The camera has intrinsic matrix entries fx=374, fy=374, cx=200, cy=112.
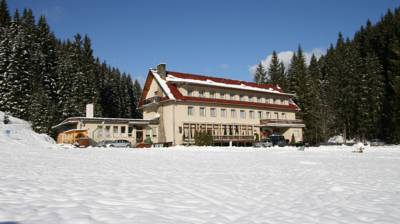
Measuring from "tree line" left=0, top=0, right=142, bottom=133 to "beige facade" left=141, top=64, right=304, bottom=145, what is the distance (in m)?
16.2

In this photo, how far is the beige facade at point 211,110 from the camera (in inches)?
2008

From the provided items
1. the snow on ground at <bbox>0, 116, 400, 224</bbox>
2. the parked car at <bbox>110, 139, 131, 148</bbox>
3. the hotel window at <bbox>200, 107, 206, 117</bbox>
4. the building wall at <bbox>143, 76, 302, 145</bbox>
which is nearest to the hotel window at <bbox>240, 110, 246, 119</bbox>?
the building wall at <bbox>143, 76, 302, 145</bbox>

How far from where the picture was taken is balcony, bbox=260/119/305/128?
59281 mm

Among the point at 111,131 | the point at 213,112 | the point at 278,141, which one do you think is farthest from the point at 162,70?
the point at 278,141

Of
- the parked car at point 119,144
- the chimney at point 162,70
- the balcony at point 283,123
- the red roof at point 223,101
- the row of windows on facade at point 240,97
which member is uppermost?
the chimney at point 162,70

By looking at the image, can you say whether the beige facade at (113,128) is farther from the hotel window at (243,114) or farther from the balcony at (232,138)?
the hotel window at (243,114)

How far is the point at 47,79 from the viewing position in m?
70.4

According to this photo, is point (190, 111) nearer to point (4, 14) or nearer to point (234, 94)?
point (234, 94)

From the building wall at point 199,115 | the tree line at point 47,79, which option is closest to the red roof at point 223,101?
the building wall at point 199,115

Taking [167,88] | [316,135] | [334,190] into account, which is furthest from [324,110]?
[334,190]

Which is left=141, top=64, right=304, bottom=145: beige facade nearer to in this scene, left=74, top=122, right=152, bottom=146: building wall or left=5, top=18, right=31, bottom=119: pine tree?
left=74, top=122, right=152, bottom=146: building wall

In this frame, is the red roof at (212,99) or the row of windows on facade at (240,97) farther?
the row of windows on facade at (240,97)

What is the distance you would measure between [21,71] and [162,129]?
29.0 meters

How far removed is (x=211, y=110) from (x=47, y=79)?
3492 cm
